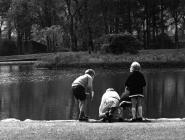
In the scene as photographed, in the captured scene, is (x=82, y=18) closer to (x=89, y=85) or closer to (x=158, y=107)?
(x=158, y=107)

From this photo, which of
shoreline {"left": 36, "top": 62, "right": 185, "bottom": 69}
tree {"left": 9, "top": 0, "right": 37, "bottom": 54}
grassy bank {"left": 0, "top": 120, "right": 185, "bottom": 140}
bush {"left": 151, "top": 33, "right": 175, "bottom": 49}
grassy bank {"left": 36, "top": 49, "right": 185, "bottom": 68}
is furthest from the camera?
tree {"left": 9, "top": 0, "right": 37, "bottom": 54}

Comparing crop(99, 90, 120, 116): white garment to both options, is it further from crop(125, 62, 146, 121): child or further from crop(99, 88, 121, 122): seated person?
crop(125, 62, 146, 121): child

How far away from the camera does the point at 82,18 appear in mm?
63469

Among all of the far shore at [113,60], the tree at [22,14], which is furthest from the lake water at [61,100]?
the tree at [22,14]

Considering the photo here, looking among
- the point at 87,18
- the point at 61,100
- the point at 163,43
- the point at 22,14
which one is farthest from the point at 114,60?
the point at 22,14

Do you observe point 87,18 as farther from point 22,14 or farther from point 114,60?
point 114,60

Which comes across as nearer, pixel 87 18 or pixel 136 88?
pixel 136 88

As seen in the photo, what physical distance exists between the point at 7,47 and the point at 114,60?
105 feet

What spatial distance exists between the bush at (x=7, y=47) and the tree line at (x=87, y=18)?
3.87 ft

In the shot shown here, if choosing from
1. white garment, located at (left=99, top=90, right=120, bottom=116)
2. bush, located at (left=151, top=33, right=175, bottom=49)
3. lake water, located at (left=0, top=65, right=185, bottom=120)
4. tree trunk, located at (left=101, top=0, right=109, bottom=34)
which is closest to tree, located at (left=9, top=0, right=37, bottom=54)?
tree trunk, located at (left=101, top=0, right=109, bottom=34)

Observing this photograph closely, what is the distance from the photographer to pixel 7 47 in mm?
74875

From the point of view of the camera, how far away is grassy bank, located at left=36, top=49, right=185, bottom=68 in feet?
150

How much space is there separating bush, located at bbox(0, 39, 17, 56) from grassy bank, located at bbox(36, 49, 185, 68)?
83.1 ft

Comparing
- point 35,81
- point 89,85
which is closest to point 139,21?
point 35,81
